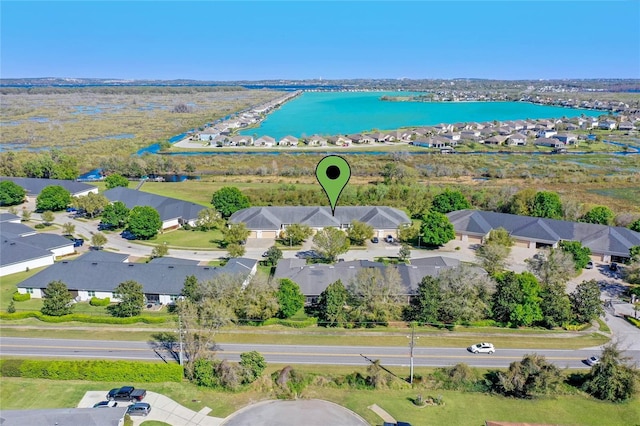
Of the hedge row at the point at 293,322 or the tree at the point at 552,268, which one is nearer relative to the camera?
the hedge row at the point at 293,322

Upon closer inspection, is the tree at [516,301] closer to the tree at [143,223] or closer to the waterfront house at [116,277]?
the waterfront house at [116,277]

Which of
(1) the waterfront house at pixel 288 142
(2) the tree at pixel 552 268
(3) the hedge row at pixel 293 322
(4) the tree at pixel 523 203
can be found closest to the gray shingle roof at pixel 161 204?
A: (3) the hedge row at pixel 293 322

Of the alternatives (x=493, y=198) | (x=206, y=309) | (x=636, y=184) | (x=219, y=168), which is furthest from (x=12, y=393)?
(x=636, y=184)

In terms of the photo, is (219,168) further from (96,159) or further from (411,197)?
(411,197)

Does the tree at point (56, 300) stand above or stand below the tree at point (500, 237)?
below

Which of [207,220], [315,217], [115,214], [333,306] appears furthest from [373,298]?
[115,214]

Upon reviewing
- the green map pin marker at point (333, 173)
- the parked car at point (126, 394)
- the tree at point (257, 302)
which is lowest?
the parked car at point (126, 394)

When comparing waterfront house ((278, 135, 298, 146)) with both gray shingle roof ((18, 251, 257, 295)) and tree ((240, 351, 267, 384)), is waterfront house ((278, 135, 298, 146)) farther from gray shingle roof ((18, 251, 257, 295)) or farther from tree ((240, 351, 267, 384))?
tree ((240, 351, 267, 384))

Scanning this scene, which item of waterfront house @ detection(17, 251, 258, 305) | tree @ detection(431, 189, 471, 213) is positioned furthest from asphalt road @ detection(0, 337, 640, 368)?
tree @ detection(431, 189, 471, 213)
